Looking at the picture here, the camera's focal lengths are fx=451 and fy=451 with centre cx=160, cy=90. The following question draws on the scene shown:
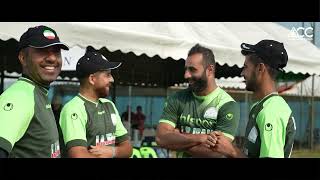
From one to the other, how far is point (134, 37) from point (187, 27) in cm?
67

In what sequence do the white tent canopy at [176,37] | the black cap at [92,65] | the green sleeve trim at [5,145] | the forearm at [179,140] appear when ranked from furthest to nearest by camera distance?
the white tent canopy at [176,37] → the black cap at [92,65] → the forearm at [179,140] → the green sleeve trim at [5,145]

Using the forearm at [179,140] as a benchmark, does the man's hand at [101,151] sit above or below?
below

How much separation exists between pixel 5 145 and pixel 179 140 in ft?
4.02

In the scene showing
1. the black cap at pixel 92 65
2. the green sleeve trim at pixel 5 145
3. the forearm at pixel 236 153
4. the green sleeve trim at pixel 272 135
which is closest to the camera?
the green sleeve trim at pixel 5 145

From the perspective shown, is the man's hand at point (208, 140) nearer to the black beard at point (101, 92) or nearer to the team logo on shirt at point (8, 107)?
the black beard at point (101, 92)

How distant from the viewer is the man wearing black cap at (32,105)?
2.20 meters

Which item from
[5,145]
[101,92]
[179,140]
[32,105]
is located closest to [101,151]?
[101,92]

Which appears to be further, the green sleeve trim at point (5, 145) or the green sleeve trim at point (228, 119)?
the green sleeve trim at point (228, 119)

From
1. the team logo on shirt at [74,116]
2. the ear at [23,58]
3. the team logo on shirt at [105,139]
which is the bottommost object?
the team logo on shirt at [105,139]

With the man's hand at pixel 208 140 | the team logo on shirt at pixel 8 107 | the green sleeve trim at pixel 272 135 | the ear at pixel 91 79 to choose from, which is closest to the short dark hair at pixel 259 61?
the green sleeve trim at pixel 272 135

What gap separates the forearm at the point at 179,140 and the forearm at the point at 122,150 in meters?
0.30
